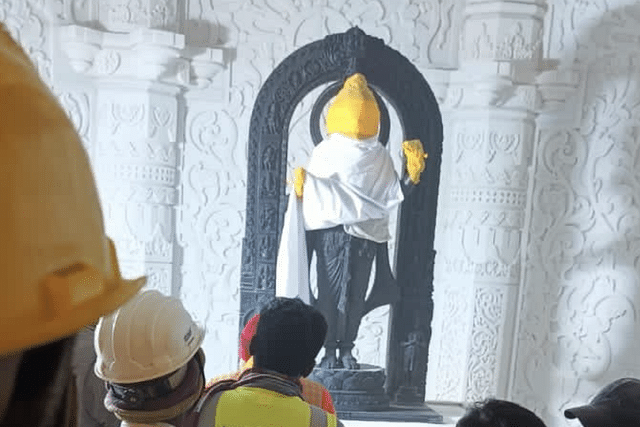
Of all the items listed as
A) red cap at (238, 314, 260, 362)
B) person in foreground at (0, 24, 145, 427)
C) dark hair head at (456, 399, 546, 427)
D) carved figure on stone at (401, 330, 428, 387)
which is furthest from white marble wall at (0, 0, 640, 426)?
person in foreground at (0, 24, 145, 427)

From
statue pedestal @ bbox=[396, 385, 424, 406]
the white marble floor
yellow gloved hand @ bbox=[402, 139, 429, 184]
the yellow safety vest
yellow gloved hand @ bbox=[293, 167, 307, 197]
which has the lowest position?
the white marble floor

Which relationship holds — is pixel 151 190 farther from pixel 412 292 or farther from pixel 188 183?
pixel 412 292

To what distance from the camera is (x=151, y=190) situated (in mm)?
1785

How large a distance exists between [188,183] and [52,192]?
65.4 inches

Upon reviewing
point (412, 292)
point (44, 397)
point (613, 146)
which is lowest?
point (412, 292)

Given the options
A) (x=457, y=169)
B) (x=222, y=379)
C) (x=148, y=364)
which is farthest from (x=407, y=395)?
(x=148, y=364)

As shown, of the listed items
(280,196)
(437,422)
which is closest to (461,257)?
(437,422)

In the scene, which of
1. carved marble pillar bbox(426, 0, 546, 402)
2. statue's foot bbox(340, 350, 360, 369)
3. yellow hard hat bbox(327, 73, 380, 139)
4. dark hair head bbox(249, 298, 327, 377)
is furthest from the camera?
carved marble pillar bbox(426, 0, 546, 402)

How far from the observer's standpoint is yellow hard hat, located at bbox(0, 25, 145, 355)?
0.20 metres

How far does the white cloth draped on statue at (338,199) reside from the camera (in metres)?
1.44

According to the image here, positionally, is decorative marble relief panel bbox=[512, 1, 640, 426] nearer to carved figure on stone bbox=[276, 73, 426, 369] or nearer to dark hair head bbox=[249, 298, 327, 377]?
carved figure on stone bbox=[276, 73, 426, 369]

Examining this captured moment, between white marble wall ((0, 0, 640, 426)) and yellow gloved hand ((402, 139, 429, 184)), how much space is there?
422 millimetres

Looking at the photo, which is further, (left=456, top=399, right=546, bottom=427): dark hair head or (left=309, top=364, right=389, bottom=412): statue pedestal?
(left=309, top=364, right=389, bottom=412): statue pedestal

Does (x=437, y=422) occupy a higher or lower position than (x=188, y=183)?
lower
